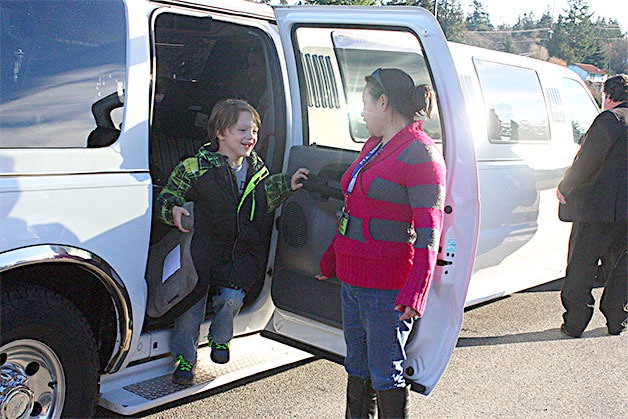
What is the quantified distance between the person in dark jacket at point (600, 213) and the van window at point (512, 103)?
49cm

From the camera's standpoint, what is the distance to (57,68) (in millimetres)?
3113

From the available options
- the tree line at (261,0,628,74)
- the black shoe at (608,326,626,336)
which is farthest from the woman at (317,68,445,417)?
the tree line at (261,0,628,74)

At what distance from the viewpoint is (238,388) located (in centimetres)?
436

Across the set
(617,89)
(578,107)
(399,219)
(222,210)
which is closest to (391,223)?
(399,219)

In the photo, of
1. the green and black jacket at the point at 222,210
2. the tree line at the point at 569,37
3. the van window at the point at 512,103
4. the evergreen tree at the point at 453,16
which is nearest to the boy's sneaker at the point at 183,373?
the green and black jacket at the point at 222,210

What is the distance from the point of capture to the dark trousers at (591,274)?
18.5 feet

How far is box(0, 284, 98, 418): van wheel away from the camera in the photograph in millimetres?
2994

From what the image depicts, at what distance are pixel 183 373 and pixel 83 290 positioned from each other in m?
0.65

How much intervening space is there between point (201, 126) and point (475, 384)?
7.89 ft

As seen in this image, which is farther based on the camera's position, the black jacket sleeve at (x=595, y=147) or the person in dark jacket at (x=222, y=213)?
the black jacket sleeve at (x=595, y=147)

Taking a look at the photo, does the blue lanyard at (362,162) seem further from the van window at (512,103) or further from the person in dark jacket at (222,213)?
the van window at (512,103)

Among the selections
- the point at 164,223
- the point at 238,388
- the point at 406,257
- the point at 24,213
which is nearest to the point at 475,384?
the point at 238,388

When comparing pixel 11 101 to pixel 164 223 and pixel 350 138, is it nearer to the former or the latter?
pixel 164 223

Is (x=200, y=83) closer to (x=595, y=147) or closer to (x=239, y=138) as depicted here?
(x=239, y=138)
